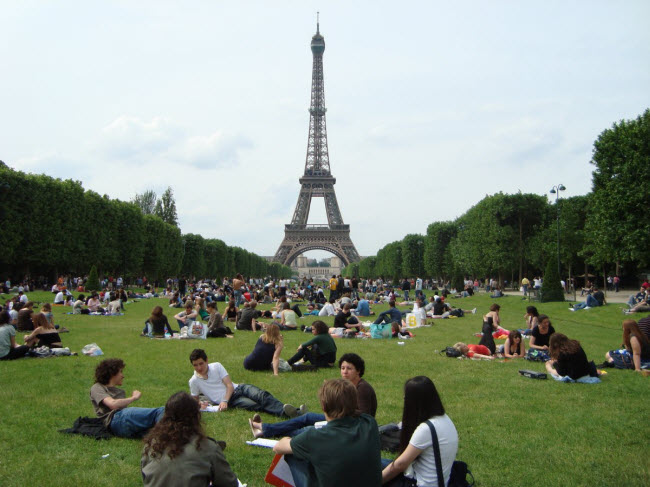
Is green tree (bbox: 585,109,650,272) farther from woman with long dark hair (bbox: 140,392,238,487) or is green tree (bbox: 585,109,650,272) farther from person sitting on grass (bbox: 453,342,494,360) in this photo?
woman with long dark hair (bbox: 140,392,238,487)

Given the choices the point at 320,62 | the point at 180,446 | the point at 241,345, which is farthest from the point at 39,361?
the point at 320,62

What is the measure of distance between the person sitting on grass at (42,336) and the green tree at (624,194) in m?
29.1

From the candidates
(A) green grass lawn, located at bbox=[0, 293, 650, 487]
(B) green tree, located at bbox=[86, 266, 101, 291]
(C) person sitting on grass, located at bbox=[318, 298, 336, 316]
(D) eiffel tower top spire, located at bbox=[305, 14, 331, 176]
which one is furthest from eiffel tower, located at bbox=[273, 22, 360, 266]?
(A) green grass lawn, located at bbox=[0, 293, 650, 487]

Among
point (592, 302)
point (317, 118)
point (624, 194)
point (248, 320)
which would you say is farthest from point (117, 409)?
point (317, 118)

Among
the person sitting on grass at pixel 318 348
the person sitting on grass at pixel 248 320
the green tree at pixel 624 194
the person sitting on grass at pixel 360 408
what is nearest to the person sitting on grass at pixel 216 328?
the person sitting on grass at pixel 248 320

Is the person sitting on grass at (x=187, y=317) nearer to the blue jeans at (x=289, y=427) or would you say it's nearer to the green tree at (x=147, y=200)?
the blue jeans at (x=289, y=427)

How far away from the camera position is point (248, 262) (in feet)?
338

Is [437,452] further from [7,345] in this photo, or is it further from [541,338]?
[7,345]

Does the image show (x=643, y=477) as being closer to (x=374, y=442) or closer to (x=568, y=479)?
(x=568, y=479)

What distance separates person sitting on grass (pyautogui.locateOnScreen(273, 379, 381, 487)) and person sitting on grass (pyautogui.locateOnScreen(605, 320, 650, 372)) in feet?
29.1

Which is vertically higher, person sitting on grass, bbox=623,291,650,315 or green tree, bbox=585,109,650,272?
green tree, bbox=585,109,650,272

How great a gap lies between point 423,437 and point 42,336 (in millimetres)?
11542

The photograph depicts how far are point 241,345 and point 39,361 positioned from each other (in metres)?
4.99

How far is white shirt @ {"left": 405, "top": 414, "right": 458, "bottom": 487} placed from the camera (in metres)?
4.97
